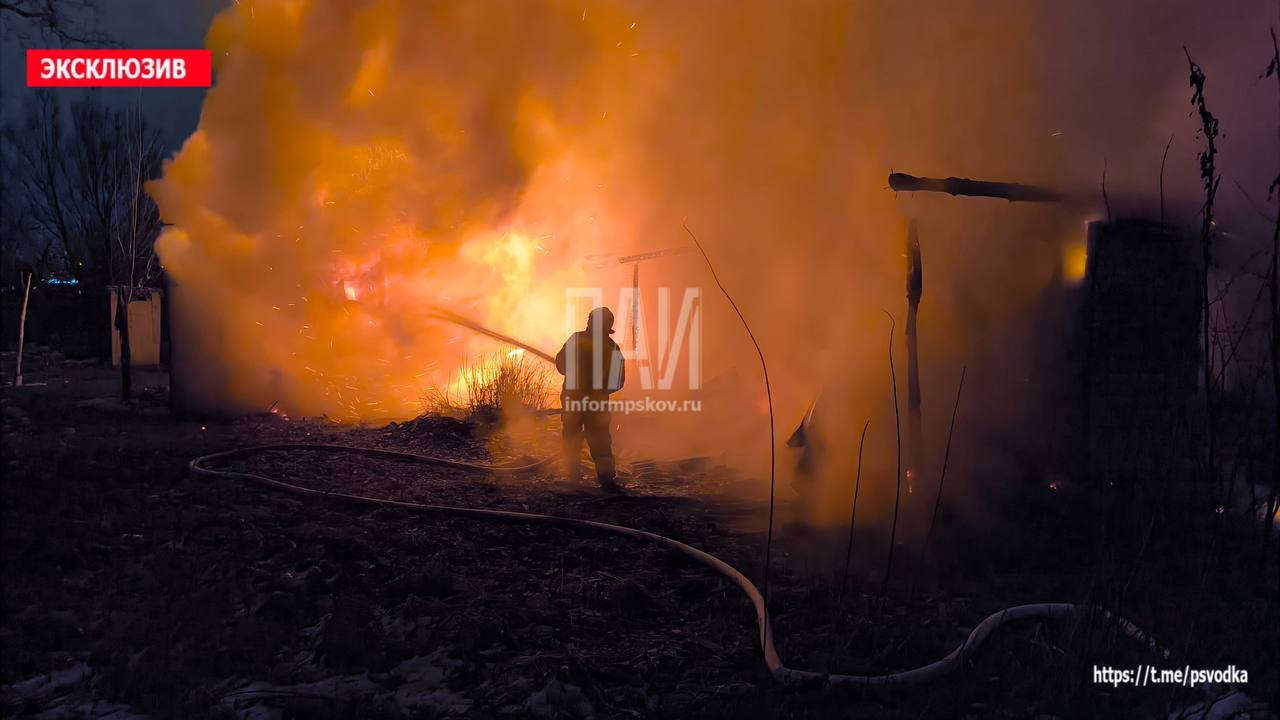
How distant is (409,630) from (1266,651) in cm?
491

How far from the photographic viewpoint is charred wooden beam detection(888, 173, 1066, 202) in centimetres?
563

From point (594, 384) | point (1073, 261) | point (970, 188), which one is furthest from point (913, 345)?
point (594, 384)

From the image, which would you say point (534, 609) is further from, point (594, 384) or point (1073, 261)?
point (1073, 261)

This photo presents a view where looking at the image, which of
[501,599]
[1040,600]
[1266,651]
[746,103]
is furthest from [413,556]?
[746,103]

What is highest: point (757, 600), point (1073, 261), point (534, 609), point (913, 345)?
point (1073, 261)

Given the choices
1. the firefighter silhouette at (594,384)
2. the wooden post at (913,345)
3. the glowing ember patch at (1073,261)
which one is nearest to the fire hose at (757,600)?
the firefighter silhouette at (594,384)

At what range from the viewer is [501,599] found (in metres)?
4.54

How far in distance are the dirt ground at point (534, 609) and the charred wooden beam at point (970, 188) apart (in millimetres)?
2881

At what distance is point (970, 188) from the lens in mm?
5941

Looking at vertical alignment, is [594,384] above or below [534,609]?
above

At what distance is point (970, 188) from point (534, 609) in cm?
486

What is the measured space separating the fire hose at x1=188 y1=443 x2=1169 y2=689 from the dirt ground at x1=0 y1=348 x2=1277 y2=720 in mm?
74

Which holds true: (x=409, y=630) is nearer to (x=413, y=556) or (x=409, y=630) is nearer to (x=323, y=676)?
(x=323, y=676)

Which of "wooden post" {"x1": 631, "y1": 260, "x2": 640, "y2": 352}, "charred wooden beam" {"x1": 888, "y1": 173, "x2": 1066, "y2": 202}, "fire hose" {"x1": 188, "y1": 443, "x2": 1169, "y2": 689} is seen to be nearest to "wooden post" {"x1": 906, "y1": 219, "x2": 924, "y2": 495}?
"charred wooden beam" {"x1": 888, "y1": 173, "x2": 1066, "y2": 202}
